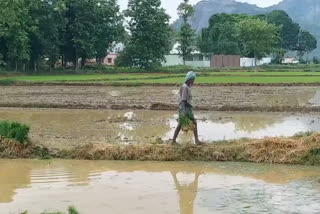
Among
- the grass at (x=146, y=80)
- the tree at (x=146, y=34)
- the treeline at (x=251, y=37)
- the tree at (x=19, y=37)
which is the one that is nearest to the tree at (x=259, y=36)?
the treeline at (x=251, y=37)

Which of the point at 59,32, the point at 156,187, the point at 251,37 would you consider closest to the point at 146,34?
the point at 59,32

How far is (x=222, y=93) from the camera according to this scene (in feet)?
87.9

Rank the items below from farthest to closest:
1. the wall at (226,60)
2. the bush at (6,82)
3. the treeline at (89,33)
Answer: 1. the wall at (226,60)
2. the treeline at (89,33)
3. the bush at (6,82)

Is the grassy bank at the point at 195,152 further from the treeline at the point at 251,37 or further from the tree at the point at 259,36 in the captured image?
the treeline at the point at 251,37

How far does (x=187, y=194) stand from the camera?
7.41m

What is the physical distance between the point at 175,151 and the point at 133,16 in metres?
49.8

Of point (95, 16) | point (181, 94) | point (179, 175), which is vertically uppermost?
point (95, 16)

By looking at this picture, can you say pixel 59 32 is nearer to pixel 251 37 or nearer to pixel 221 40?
pixel 251 37

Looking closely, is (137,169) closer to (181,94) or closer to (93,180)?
(93,180)

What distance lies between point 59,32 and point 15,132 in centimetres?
4162

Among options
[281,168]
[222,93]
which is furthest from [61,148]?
[222,93]

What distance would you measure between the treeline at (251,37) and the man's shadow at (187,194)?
55838 millimetres

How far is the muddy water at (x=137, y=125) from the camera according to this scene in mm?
12703

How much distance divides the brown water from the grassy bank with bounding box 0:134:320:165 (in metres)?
0.30
